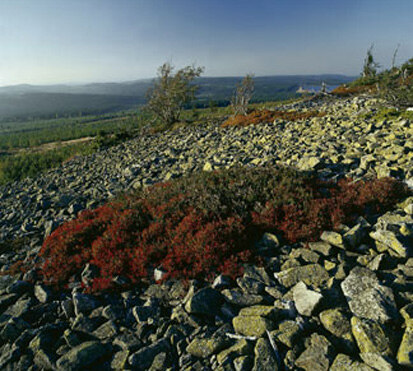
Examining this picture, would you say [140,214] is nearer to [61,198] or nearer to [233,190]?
[233,190]

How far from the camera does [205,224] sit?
5281mm

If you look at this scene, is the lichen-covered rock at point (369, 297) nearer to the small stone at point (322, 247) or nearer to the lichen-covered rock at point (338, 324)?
the lichen-covered rock at point (338, 324)

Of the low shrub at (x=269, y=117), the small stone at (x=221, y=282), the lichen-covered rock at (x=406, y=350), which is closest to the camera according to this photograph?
the lichen-covered rock at (x=406, y=350)

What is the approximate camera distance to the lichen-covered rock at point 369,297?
107 inches

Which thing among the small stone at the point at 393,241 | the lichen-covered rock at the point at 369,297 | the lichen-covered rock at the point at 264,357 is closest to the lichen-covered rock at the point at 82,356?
the lichen-covered rock at the point at 264,357

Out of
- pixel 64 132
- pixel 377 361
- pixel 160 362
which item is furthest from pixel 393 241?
pixel 64 132

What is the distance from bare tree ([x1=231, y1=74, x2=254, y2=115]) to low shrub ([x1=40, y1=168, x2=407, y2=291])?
1697cm

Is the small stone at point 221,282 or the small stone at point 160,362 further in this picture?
the small stone at point 221,282

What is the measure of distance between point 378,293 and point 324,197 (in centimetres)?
309

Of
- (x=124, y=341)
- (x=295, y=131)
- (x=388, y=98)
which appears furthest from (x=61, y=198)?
(x=388, y=98)

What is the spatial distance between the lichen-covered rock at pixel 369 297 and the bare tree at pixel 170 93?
22.9 metres

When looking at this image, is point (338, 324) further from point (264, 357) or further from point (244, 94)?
point (244, 94)

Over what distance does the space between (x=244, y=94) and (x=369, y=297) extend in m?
22.3

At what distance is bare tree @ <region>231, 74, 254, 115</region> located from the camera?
22.5 metres
